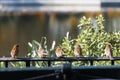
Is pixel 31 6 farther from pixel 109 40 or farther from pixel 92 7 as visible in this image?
pixel 109 40

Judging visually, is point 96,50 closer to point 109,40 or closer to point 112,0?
point 109,40

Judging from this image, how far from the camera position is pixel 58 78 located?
222 cm

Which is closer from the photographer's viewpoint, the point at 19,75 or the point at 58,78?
the point at 58,78

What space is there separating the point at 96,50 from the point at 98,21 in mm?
504

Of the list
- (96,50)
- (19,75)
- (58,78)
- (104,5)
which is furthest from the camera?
(104,5)

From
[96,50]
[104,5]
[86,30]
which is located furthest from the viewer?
[104,5]

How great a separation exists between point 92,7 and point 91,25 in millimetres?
46035

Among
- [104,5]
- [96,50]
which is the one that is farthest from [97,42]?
[104,5]

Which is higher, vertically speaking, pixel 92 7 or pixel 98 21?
pixel 92 7

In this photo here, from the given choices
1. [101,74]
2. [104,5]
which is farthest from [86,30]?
[104,5]

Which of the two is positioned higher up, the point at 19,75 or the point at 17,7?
the point at 17,7

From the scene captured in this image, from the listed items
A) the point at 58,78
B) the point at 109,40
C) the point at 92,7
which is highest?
the point at 92,7

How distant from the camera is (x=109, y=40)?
489 cm

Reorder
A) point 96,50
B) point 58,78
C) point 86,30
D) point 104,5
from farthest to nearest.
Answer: point 104,5 < point 86,30 < point 96,50 < point 58,78
